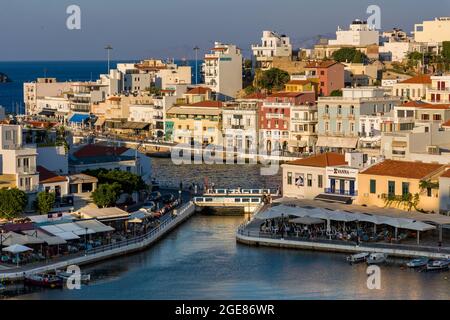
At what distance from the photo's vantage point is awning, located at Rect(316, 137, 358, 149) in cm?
3709

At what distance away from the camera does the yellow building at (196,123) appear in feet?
147

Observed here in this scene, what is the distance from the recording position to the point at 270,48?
56906mm

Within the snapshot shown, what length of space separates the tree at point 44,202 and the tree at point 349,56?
2973 cm

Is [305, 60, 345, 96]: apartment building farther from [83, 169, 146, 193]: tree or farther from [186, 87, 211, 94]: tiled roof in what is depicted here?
[83, 169, 146, 193]: tree

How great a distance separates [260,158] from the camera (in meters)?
39.5

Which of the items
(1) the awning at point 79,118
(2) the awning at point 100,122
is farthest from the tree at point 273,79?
(1) the awning at point 79,118

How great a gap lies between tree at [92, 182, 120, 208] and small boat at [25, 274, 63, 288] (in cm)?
536

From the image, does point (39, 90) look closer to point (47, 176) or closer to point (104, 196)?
point (47, 176)

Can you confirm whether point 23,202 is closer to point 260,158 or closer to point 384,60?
point 260,158

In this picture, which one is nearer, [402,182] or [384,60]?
[402,182]

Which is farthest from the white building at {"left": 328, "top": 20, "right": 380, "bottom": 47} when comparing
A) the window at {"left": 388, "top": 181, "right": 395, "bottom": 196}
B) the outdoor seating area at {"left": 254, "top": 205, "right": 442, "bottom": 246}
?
the outdoor seating area at {"left": 254, "top": 205, "right": 442, "bottom": 246}

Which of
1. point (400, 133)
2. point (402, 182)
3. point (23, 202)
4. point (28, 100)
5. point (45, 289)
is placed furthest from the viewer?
point (28, 100)
